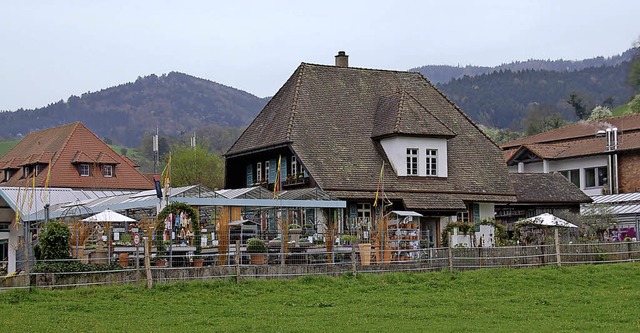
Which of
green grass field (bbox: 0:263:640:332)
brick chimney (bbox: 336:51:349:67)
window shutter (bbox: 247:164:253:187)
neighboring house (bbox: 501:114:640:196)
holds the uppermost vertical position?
brick chimney (bbox: 336:51:349:67)

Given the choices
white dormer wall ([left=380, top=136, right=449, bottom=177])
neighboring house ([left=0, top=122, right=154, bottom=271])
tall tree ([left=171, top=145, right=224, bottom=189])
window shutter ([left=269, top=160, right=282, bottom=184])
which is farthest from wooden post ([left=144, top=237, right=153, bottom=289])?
tall tree ([left=171, top=145, right=224, bottom=189])

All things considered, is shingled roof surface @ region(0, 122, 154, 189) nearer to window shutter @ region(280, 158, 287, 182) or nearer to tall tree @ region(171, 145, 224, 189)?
tall tree @ region(171, 145, 224, 189)

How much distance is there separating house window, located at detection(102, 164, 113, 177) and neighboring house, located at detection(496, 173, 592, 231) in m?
30.1

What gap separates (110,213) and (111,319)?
38.0ft

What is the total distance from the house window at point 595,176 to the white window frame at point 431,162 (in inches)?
837

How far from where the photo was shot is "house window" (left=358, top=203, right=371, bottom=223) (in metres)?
42.3

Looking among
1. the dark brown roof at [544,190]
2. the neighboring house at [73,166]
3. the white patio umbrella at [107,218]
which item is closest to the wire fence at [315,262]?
the white patio umbrella at [107,218]

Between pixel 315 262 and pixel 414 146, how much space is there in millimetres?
13322

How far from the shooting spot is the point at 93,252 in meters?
29.9

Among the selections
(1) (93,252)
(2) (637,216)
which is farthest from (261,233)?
(2) (637,216)

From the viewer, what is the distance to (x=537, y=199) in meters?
49.0

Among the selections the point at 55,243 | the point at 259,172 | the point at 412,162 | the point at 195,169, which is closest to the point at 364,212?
the point at 412,162

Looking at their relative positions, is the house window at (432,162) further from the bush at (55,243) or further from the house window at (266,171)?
the bush at (55,243)

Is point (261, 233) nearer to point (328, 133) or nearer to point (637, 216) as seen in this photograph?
point (328, 133)
